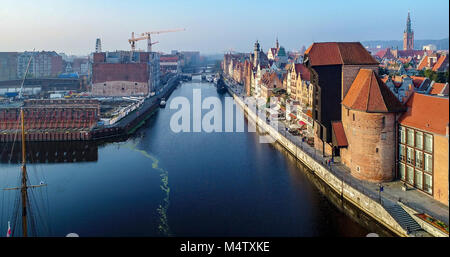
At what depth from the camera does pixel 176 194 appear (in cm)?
2347

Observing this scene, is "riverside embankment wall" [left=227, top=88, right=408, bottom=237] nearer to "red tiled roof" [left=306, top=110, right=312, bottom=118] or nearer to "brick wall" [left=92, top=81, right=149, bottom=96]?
"red tiled roof" [left=306, top=110, right=312, bottom=118]

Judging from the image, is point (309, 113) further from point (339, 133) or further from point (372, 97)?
point (372, 97)

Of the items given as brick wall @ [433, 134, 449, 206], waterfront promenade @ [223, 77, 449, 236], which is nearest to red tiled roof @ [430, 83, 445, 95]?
waterfront promenade @ [223, 77, 449, 236]

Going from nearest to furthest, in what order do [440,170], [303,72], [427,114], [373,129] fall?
1. [440,170]
2. [427,114]
3. [373,129]
4. [303,72]

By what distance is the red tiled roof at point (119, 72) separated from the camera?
245ft

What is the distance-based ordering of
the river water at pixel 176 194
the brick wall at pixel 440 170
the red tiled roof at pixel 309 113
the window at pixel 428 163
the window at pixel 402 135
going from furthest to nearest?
the red tiled roof at pixel 309 113
the window at pixel 402 135
the river water at pixel 176 194
the window at pixel 428 163
the brick wall at pixel 440 170

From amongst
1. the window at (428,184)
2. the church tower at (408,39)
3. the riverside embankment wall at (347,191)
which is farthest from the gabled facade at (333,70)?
the church tower at (408,39)

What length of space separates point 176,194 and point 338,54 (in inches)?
516

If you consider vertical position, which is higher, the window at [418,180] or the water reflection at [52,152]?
the window at [418,180]

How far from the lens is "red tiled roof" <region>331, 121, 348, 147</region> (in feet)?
79.5

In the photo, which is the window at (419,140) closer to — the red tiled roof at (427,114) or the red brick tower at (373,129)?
the red tiled roof at (427,114)

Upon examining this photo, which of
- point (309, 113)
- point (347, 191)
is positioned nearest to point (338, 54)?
point (347, 191)

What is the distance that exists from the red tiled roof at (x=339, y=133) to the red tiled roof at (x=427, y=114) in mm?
4205

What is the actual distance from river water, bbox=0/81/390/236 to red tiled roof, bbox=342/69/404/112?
5.23m
